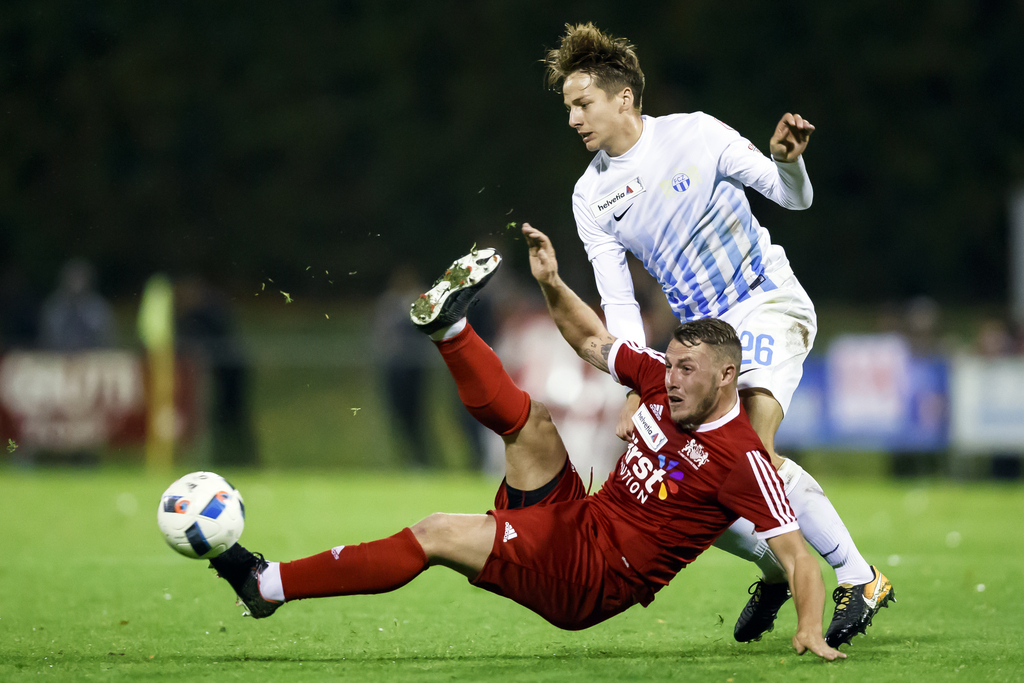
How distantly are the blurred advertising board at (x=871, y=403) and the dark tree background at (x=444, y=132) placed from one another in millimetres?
15175

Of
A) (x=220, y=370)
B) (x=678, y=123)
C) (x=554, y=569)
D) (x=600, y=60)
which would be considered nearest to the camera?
(x=554, y=569)

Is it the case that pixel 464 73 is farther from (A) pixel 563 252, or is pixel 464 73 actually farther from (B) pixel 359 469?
(B) pixel 359 469

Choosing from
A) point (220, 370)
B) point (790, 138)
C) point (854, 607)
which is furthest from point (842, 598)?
point (220, 370)

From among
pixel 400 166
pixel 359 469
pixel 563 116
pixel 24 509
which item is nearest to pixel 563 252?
pixel 563 116

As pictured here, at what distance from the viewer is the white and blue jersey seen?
17.1ft

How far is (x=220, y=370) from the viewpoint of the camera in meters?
14.2

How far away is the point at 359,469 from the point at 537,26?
57.3 ft

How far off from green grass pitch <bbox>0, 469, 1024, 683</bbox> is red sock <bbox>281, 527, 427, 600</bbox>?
12.2 inches

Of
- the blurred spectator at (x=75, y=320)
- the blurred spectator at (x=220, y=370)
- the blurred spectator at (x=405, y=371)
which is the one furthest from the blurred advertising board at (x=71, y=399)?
the blurred spectator at (x=405, y=371)

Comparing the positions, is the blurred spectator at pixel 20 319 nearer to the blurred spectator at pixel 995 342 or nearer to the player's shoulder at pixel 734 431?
the blurred spectator at pixel 995 342

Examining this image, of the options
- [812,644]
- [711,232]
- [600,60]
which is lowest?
[812,644]

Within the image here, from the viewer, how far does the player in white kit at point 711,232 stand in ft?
16.9

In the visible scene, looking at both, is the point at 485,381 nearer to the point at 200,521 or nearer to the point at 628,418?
the point at 628,418

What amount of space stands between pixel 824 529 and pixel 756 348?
2.63 ft
